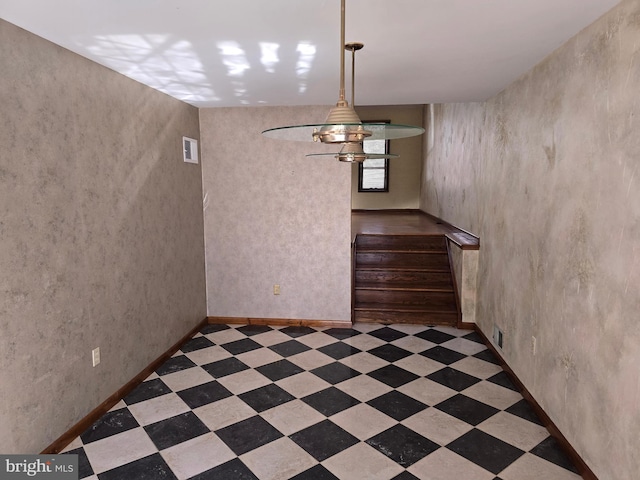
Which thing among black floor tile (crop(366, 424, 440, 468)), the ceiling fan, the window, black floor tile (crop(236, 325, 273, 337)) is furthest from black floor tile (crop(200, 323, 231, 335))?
the window

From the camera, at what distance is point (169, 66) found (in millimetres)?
2775

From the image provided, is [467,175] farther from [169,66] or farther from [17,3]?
[17,3]

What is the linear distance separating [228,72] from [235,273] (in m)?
2.32

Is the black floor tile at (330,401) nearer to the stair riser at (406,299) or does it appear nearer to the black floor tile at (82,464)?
the black floor tile at (82,464)

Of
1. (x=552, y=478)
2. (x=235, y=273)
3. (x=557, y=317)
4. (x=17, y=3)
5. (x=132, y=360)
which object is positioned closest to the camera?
(x=17, y=3)

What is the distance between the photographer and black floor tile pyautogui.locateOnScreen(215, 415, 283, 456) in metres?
2.53

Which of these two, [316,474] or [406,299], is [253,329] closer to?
[406,299]

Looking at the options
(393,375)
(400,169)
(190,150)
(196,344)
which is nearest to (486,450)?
(393,375)

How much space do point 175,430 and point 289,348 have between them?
4.92ft

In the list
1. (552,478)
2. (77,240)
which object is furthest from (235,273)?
(552,478)

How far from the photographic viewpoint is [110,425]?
2730 mm

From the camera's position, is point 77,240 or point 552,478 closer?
point 552,478

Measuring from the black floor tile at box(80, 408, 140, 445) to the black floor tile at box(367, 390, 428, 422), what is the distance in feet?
5.39

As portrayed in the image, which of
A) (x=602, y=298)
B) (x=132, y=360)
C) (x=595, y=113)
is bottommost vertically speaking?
(x=132, y=360)
